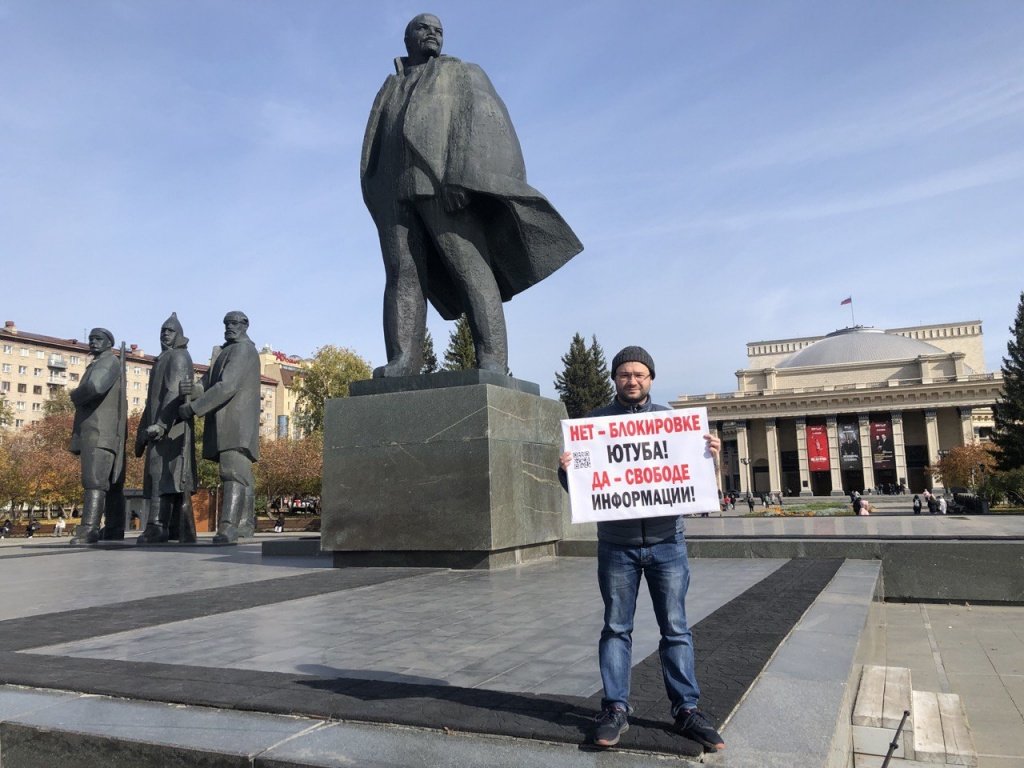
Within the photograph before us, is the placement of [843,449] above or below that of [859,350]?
below

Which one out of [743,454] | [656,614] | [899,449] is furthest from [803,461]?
[656,614]

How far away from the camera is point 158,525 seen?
13.5 m

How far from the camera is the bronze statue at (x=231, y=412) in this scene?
12500 millimetres

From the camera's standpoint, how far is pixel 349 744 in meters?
2.41

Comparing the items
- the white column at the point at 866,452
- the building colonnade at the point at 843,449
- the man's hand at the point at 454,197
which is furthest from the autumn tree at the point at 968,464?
the man's hand at the point at 454,197

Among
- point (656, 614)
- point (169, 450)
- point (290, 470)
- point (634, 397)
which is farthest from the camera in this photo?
point (290, 470)

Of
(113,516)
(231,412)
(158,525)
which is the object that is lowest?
(158,525)

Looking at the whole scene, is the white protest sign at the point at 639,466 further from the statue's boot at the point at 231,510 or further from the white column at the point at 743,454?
the white column at the point at 743,454

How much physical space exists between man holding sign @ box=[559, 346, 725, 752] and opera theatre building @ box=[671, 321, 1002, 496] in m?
83.5

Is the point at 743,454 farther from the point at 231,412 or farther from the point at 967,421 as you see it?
the point at 231,412

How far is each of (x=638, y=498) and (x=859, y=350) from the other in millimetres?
108908

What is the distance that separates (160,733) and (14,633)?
242cm

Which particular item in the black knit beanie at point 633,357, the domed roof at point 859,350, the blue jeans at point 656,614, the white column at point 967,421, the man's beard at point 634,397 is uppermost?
the domed roof at point 859,350

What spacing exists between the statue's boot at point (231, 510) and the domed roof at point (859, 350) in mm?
98107
